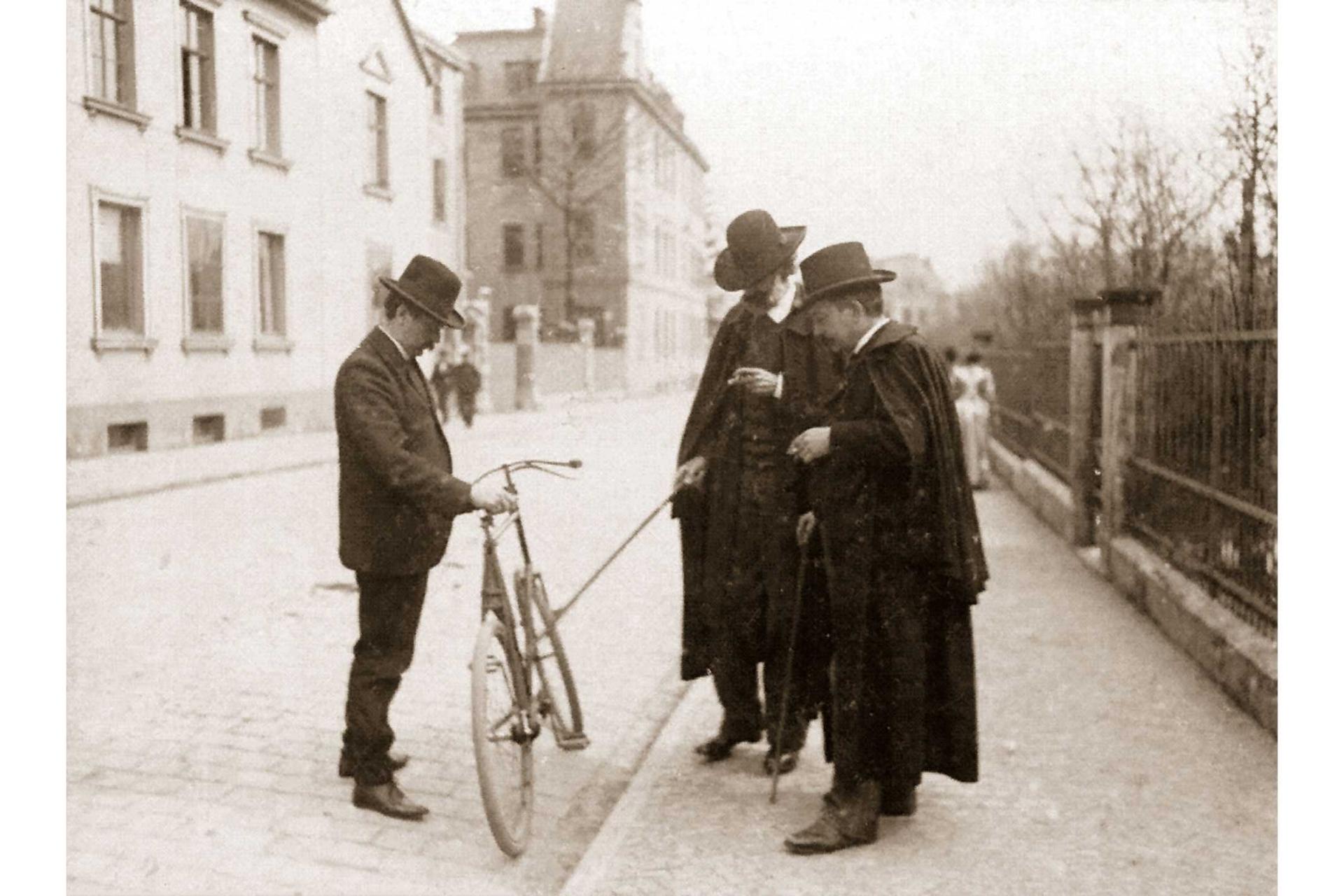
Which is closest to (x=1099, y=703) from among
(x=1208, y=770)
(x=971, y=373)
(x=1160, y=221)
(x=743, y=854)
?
(x=1208, y=770)

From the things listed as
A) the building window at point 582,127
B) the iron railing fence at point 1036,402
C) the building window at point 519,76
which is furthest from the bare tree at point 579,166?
the iron railing fence at point 1036,402

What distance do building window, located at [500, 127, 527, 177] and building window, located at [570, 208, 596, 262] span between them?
0.32m

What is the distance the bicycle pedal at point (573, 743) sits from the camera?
4840 mm

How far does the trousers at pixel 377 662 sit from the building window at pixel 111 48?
6.23 ft

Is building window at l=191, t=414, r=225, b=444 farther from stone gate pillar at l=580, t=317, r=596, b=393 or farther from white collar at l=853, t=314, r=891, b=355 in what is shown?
white collar at l=853, t=314, r=891, b=355

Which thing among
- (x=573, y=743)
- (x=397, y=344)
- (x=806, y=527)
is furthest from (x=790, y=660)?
(x=397, y=344)

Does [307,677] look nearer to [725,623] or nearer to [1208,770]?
[725,623]

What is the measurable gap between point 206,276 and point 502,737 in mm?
2390

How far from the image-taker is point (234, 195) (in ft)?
16.4

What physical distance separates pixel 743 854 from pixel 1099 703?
230 cm

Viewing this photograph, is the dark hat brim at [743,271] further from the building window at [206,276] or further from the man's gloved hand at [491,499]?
the building window at [206,276]

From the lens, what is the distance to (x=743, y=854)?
4.12m

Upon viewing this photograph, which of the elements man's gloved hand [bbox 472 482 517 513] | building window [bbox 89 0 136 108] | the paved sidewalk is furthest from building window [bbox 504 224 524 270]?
the paved sidewalk

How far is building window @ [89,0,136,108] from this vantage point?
14.9 ft
